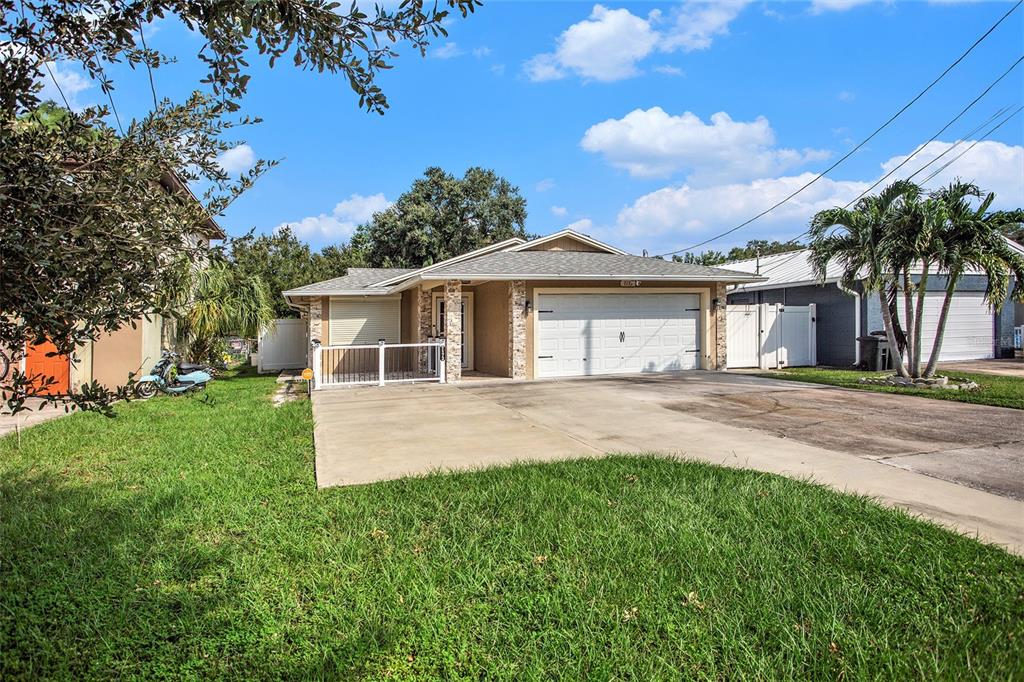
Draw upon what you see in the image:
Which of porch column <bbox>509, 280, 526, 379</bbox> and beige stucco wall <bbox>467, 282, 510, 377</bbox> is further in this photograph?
beige stucco wall <bbox>467, 282, 510, 377</bbox>

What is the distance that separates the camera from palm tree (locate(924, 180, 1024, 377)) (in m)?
11.2

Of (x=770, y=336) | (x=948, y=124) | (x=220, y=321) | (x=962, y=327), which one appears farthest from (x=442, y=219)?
(x=962, y=327)

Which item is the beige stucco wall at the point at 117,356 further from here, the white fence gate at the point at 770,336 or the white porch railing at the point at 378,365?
the white fence gate at the point at 770,336

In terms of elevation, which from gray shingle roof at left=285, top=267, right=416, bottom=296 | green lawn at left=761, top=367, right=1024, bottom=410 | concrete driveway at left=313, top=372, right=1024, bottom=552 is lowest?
concrete driveway at left=313, top=372, right=1024, bottom=552

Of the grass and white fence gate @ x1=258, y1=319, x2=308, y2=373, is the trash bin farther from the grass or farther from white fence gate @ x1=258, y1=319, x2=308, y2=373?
white fence gate @ x1=258, y1=319, x2=308, y2=373

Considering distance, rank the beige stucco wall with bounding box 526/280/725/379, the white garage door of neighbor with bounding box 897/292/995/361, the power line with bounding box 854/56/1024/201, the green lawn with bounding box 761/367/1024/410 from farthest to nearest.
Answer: the white garage door of neighbor with bounding box 897/292/995/361
the beige stucco wall with bounding box 526/280/725/379
the power line with bounding box 854/56/1024/201
the green lawn with bounding box 761/367/1024/410

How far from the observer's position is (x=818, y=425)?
7.95m

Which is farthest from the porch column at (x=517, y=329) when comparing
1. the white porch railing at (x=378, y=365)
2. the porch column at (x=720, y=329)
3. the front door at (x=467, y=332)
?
the porch column at (x=720, y=329)

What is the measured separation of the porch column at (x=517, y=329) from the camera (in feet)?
47.5

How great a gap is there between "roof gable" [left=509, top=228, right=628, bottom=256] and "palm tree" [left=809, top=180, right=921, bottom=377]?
6.43 meters

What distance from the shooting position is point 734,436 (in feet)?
23.7

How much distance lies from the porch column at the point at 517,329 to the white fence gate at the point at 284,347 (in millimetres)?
9180

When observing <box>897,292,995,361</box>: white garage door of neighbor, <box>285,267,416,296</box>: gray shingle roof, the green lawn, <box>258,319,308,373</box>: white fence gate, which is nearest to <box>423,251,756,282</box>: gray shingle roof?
the green lawn

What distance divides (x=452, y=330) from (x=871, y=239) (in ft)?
31.8
